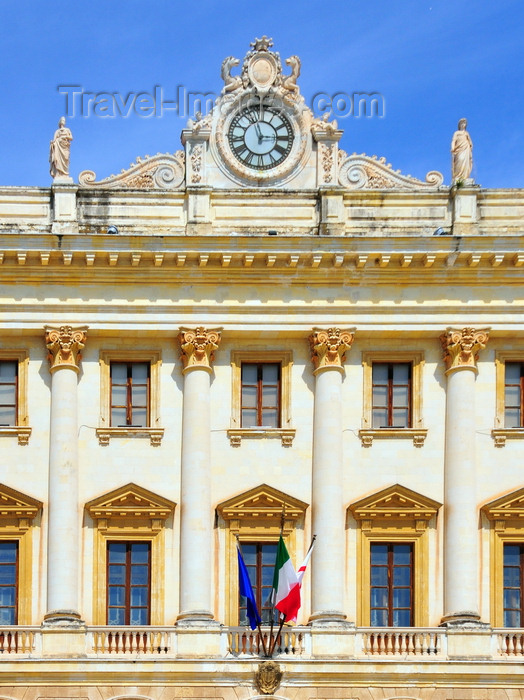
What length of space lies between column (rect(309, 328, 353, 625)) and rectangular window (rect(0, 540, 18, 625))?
7328 mm

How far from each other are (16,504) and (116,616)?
12.2 ft

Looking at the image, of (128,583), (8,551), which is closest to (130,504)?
(128,583)

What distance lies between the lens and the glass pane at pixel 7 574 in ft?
169

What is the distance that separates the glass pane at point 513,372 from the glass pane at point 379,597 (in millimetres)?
6319

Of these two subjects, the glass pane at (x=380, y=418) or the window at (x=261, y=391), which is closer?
the window at (x=261, y=391)

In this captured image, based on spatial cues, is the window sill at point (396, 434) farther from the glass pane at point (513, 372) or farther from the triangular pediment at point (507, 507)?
the glass pane at point (513, 372)

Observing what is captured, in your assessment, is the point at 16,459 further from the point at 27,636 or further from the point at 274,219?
the point at 274,219

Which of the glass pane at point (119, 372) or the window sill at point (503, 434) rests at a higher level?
the glass pane at point (119, 372)

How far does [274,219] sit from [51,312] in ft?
20.3

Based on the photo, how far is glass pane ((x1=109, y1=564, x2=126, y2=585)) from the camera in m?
51.8

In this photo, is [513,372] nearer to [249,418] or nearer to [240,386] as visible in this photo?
[249,418]

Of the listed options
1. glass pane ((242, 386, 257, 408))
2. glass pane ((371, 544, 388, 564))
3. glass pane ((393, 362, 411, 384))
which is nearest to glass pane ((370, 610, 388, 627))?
glass pane ((371, 544, 388, 564))

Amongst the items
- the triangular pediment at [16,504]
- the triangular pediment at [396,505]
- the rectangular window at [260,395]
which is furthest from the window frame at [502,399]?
the triangular pediment at [16,504]

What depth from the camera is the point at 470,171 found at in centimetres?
5388
